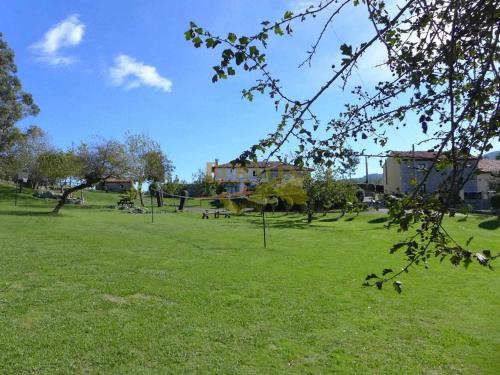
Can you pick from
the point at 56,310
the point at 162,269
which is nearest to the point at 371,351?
the point at 56,310

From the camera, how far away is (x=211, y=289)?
8750 mm

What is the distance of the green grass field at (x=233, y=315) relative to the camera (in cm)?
545

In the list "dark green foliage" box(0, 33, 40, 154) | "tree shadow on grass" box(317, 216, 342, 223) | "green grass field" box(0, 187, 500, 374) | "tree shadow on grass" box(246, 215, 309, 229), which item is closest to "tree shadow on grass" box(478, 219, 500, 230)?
"tree shadow on grass" box(317, 216, 342, 223)

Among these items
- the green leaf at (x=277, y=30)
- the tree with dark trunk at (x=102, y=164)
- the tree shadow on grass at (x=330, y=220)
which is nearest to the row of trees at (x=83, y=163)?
the tree with dark trunk at (x=102, y=164)

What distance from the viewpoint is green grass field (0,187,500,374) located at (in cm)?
545

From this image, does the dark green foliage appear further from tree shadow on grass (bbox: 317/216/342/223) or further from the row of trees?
tree shadow on grass (bbox: 317/216/342/223)

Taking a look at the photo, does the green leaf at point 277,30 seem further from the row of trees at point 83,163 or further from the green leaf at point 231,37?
the row of trees at point 83,163

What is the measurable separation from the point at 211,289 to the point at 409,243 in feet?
22.2

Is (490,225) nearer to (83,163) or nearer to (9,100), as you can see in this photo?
(83,163)

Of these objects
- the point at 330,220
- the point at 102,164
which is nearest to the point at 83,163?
the point at 102,164

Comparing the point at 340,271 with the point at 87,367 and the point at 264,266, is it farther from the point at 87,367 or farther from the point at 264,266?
the point at 87,367

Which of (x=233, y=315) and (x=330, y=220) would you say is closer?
(x=233, y=315)

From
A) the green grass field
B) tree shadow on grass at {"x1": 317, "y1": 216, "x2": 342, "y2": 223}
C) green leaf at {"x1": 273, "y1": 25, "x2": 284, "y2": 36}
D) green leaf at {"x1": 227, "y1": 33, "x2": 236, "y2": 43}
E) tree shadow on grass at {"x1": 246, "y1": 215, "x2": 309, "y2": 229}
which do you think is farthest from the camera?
tree shadow on grass at {"x1": 317, "y1": 216, "x2": 342, "y2": 223}

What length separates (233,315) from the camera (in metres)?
7.14
